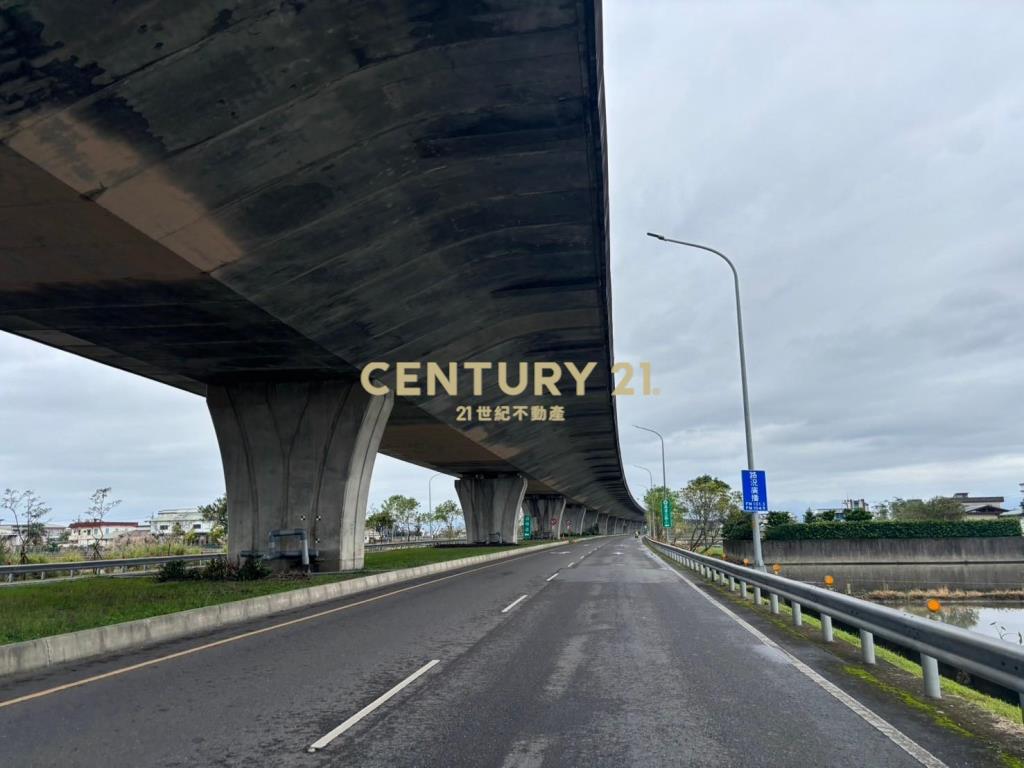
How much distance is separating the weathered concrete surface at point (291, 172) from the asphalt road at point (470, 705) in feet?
21.8

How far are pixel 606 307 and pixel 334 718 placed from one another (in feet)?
54.6

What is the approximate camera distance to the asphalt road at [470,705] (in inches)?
201

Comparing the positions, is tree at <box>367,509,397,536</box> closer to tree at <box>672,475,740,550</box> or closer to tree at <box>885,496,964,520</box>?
tree at <box>672,475,740,550</box>

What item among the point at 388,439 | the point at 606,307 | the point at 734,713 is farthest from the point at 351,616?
the point at 388,439

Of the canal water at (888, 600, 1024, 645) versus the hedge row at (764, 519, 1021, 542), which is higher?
the hedge row at (764, 519, 1021, 542)

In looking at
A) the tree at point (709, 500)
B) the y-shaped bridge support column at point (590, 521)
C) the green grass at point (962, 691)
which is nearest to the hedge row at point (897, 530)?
the tree at point (709, 500)

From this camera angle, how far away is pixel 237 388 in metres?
23.8

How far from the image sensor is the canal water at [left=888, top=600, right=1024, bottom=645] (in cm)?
2033

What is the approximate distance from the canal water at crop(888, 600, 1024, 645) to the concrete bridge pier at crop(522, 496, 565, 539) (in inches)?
2879

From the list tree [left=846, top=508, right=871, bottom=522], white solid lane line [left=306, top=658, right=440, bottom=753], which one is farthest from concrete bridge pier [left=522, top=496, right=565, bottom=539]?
white solid lane line [left=306, top=658, right=440, bottom=753]

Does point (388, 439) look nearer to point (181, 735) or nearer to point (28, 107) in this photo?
point (28, 107)

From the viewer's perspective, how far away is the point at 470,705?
6406 millimetres

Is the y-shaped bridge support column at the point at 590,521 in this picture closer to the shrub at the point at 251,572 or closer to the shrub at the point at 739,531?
the shrub at the point at 739,531

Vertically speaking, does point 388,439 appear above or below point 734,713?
above
